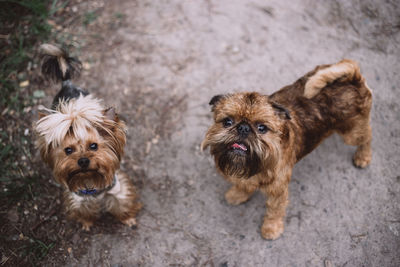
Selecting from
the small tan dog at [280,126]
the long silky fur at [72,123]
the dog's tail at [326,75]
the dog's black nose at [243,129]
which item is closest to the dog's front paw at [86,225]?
the long silky fur at [72,123]

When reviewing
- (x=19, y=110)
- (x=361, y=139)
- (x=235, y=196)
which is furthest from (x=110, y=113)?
(x=361, y=139)

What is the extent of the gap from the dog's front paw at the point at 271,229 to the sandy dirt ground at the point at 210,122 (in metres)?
0.12

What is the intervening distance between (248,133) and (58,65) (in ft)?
8.35

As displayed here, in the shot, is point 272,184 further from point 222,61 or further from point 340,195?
point 222,61

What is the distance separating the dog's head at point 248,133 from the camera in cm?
292

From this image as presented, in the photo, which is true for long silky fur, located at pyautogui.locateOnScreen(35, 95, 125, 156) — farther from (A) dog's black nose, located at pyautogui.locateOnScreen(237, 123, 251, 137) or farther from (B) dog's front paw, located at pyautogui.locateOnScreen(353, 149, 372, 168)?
(B) dog's front paw, located at pyautogui.locateOnScreen(353, 149, 372, 168)

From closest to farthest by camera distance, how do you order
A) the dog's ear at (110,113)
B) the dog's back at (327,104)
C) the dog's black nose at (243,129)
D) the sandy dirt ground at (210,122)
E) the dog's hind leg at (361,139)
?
the dog's black nose at (243,129)
the dog's ear at (110,113)
the dog's back at (327,104)
the dog's hind leg at (361,139)
the sandy dirt ground at (210,122)

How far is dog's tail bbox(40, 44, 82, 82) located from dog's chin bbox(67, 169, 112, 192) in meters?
1.44

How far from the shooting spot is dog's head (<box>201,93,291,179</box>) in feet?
9.57

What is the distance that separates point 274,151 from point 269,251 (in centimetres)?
165

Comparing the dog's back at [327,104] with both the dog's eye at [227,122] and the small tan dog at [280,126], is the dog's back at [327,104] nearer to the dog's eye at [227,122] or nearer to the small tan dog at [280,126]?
the small tan dog at [280,126]

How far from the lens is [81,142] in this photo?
3145mm

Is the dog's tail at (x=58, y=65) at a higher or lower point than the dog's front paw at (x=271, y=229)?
higher

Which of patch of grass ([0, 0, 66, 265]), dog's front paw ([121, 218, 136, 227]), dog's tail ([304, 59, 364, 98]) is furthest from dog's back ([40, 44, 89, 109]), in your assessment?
dog's tail ([304, 59, 364, 98])
